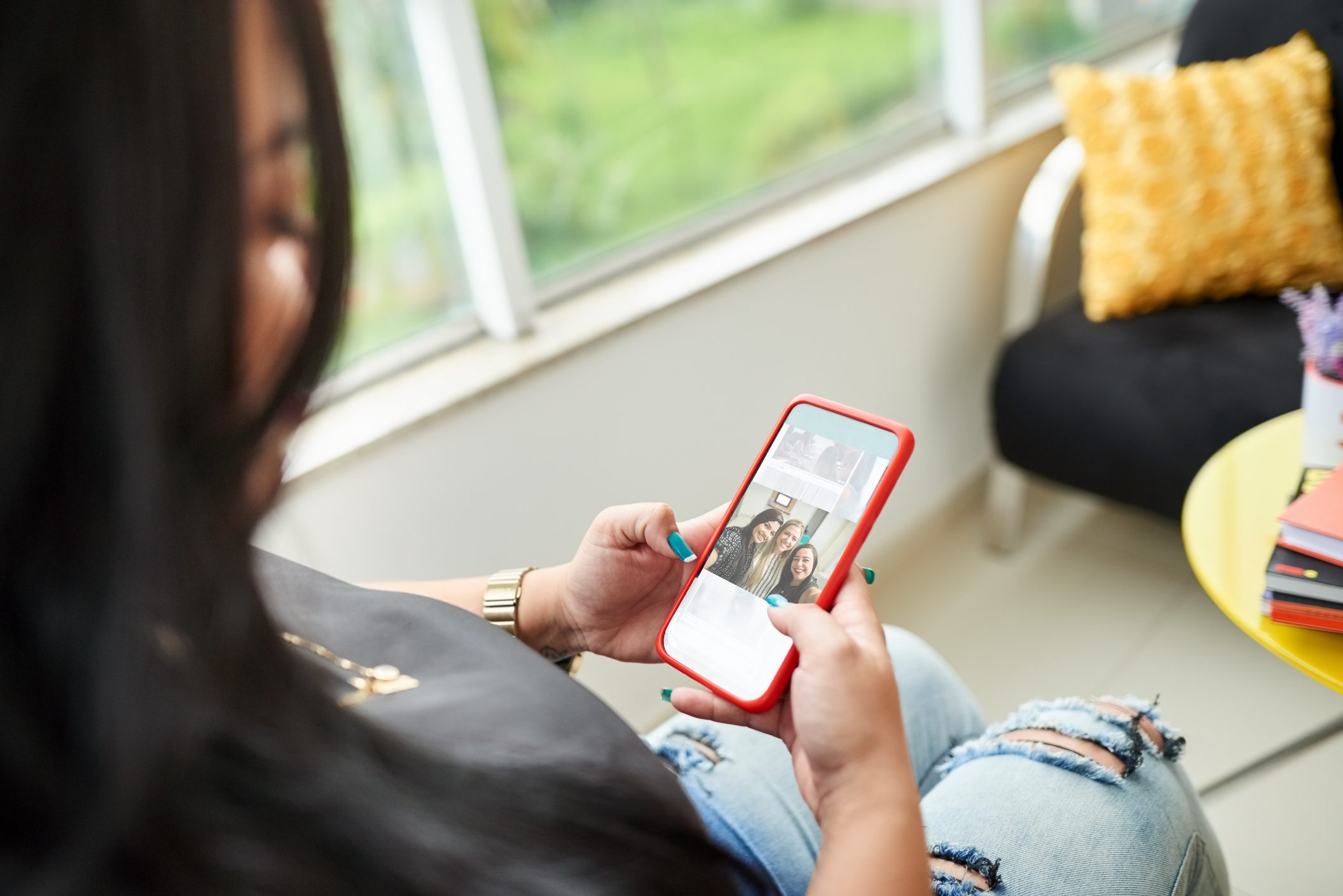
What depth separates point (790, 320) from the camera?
5.00 feet

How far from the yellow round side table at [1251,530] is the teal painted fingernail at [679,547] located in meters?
0.51

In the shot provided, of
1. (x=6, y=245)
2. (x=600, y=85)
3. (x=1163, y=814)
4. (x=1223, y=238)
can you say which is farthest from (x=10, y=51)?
(x=1223, y=238)

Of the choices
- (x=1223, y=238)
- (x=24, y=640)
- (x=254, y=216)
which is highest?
(x=254, y=216)

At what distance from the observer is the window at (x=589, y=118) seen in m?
1.22

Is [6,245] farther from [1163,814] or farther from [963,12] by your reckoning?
[963,12]

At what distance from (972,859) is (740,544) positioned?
0.87 feet

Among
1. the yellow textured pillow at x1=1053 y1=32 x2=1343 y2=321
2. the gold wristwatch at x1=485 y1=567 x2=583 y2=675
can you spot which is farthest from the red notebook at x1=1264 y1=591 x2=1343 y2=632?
the yellow textured pillow at x1=1053 y1=32 x2=1343 y2=321

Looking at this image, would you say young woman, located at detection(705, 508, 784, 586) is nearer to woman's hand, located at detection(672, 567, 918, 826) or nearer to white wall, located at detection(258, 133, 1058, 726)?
woman's hand, located at detection(672, 567, 918, 826)

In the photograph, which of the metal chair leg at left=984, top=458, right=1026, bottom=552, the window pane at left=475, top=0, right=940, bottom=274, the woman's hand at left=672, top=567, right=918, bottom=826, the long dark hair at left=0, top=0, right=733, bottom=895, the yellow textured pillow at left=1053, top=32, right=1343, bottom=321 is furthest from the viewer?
the metal chair leg at left=984, top=458, right=1026, bottom=552

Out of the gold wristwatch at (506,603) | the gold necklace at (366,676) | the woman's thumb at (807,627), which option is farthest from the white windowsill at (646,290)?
the woman's thumb at (807,627)

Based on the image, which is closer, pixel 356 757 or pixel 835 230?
pixel 356 757

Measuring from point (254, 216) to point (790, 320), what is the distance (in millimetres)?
1208

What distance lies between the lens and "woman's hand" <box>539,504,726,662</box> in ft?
2.50

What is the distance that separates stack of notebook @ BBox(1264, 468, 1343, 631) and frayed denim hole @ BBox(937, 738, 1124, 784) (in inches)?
10.6
